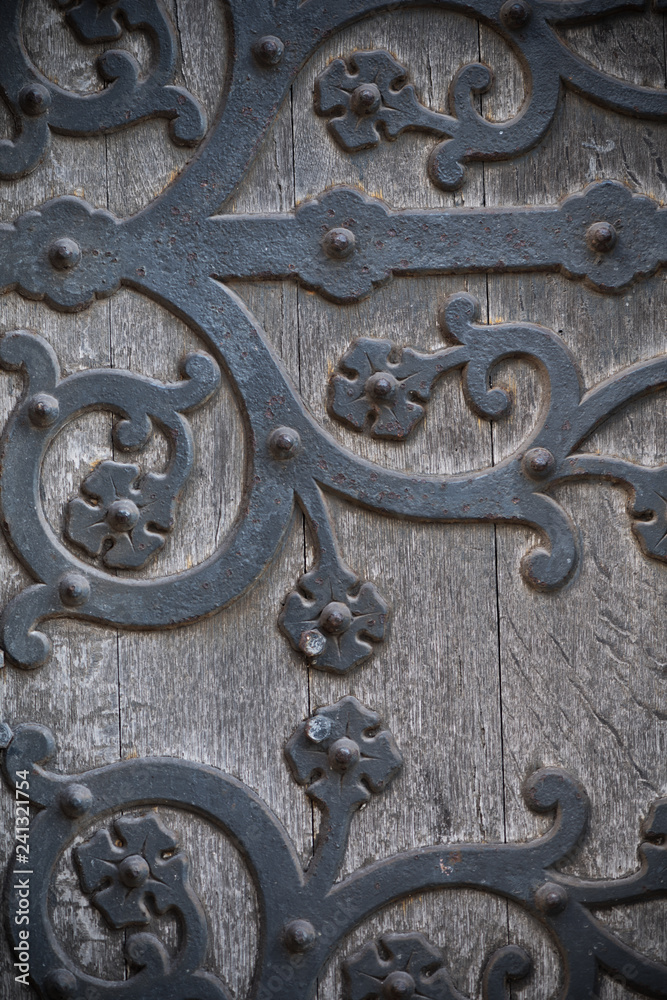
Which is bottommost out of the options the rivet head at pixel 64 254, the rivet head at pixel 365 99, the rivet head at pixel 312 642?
the rivet head at pixel 312 642

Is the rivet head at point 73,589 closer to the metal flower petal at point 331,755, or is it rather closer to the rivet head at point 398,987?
the metal flower petal at point 331,755

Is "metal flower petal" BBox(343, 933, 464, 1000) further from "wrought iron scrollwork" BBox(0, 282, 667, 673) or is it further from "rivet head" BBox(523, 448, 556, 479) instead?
"rivet head" BBox(523, 448, 556, 479)

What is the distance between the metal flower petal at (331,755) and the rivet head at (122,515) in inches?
12.1

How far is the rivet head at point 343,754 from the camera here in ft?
3.53

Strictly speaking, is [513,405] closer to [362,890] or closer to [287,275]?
[287,275]

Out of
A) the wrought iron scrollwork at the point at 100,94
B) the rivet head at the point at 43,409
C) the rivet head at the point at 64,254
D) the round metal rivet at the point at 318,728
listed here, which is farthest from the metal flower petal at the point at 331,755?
the wrought iron scrollwork at the point at 100,94

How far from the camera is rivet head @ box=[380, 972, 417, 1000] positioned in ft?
3.47

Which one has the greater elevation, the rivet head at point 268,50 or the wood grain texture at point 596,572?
the rivet head at point 268,50

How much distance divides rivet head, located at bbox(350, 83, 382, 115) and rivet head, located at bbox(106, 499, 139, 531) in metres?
0.53

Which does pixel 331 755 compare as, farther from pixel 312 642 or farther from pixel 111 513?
pixel 111 513

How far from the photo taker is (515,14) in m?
1.11

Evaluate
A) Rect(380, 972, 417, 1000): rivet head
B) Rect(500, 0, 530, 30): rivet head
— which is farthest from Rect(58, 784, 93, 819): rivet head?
Rect(500, 0, 530, 30): rivet head

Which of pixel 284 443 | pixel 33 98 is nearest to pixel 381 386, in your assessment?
pixel 284 443

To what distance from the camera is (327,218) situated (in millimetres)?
1109
